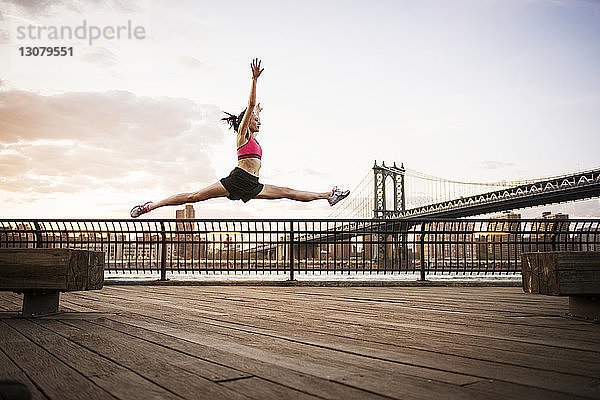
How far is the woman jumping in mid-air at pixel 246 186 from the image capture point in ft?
40.7

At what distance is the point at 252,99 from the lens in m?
11.8

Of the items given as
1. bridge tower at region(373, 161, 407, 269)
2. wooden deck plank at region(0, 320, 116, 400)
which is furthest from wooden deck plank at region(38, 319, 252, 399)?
bridge tower at region(373, 161, 407, 269)

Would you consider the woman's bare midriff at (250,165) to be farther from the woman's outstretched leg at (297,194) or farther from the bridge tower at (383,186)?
the bridge tower at (383,186)

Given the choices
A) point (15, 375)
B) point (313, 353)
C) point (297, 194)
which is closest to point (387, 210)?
point (297, 194)

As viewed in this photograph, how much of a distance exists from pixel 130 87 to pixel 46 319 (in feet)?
45.0

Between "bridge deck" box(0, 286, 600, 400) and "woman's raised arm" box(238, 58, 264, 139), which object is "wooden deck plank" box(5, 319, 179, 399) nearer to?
"bridge deck" box(0, 286, 600, 400)

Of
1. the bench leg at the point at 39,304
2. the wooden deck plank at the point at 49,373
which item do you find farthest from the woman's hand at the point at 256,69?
the wooden deck plank at the point at 49,373

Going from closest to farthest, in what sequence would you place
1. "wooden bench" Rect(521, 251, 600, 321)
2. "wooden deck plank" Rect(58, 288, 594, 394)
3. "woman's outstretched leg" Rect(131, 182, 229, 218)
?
"wooden deck plank" Rect(58, 288, 594, 394) → "wooden bench" Rect(521, 251, 600, 321) → "woman's outstretched leg" Rect(131, 182, 229, 218)

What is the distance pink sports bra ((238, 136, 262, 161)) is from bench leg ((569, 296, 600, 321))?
31.6ft

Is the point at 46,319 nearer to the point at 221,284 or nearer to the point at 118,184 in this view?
the point at 221,284

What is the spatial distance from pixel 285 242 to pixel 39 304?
5.61 metres

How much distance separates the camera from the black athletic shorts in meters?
12.9

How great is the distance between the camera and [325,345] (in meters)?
2.34

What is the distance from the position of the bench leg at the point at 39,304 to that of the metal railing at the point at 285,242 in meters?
5.02
